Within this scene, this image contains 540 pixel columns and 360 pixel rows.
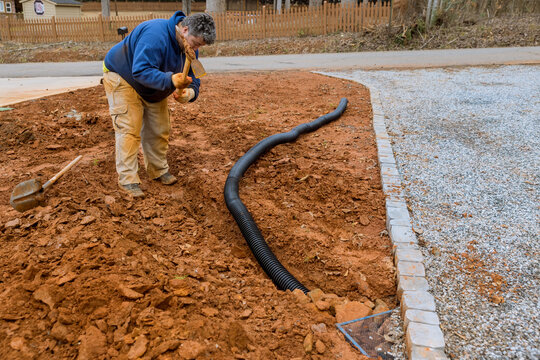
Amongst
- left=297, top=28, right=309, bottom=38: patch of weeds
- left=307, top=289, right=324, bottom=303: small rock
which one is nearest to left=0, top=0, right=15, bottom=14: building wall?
left=297, top=28, right=309, bottom=38: patch of weeds

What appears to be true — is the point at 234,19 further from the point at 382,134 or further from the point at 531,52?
the point at 382,134

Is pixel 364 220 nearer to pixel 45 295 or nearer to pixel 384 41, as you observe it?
pixel 45 295

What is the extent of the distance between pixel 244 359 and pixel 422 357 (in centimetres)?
87

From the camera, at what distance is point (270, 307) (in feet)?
7.43

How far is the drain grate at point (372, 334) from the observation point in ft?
6.64

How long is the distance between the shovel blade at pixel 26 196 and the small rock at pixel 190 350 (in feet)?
6.63

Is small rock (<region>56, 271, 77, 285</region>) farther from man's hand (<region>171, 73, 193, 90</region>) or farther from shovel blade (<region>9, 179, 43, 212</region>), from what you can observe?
man's hand (<region>171, 73, 193, 90</region>)

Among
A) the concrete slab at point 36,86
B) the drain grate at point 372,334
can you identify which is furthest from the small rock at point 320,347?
the concrete slab at point 36,86

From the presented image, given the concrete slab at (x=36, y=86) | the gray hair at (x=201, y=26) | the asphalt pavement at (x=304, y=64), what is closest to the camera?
the gray hair at (x=201, y=26)

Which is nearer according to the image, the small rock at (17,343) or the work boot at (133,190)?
the small rock at (17,343)

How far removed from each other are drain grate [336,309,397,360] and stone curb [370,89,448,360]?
10 centimetres

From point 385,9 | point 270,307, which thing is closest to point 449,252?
point 270,307

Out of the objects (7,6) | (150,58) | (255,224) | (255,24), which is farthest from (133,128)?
(7,6)

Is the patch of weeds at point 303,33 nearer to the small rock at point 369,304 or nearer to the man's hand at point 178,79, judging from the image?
the man's hand at point 178,79
